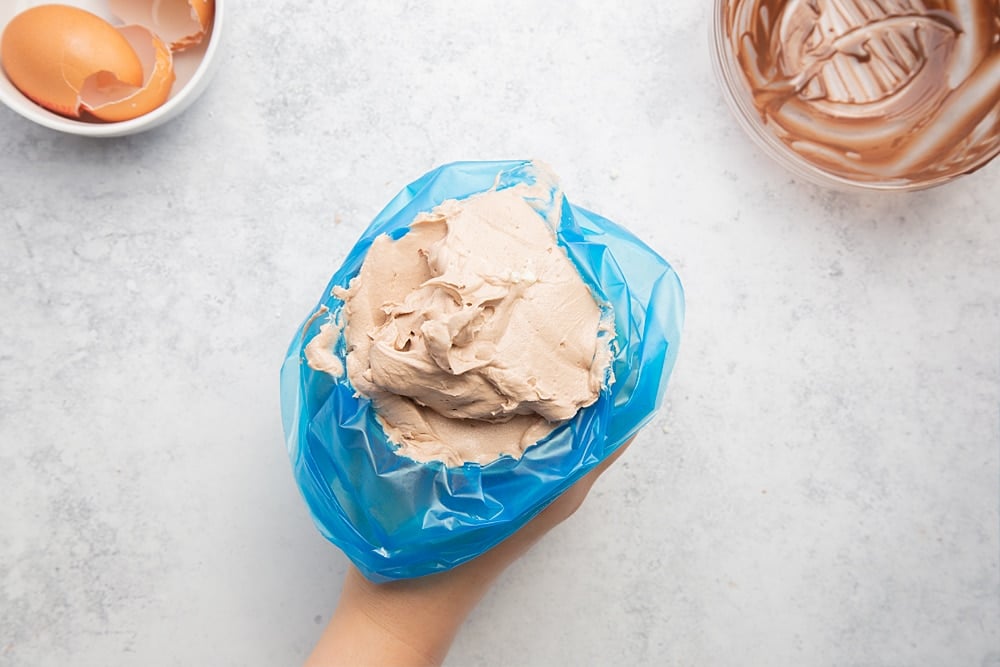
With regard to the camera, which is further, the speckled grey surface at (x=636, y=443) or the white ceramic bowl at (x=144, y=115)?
the speckled grey surface at (x=636, y=443)

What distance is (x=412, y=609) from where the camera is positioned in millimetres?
1142

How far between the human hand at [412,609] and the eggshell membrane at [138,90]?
909 millimetres

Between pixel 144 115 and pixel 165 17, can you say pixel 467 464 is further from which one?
pixel 165 17

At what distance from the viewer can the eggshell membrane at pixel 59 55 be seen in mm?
1293

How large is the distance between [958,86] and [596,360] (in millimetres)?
1006

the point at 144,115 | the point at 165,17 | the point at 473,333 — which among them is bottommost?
the point at 473,333

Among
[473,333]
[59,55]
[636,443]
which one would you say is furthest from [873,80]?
[59,55]

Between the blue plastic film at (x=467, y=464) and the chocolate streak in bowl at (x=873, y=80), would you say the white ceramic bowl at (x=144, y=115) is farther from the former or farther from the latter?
the chocolate streak in bowl at (x=873, y=80)

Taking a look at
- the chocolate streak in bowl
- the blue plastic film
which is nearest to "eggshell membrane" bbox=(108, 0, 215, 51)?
the blue plastic film

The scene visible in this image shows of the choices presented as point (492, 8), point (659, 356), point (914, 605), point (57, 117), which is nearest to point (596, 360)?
point (659, 356)

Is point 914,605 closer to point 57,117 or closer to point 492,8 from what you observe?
point 492,8

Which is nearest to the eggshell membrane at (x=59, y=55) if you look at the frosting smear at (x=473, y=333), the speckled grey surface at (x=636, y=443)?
the speckled grey surface at (x=636, y=443)

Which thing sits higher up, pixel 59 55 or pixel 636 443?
pixel 59 55

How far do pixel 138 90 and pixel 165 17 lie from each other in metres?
0.17
